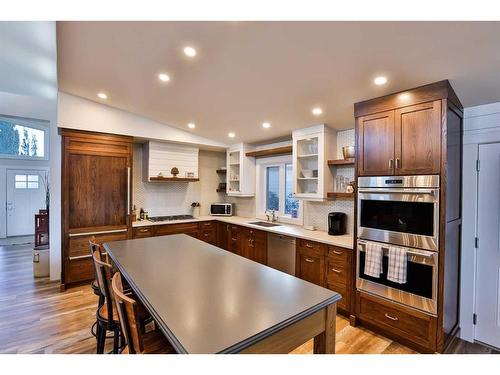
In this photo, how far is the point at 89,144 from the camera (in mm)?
3742

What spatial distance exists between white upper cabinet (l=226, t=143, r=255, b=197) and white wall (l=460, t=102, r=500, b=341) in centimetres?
325

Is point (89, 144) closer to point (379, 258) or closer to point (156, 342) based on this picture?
point (156, 342)

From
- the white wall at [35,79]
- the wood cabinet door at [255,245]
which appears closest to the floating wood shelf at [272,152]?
the wood cabinet door at [255,245]

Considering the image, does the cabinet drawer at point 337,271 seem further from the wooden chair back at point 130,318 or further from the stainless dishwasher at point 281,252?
the wooden chair back at point 130,318

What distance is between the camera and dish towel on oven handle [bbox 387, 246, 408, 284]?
2252 mm

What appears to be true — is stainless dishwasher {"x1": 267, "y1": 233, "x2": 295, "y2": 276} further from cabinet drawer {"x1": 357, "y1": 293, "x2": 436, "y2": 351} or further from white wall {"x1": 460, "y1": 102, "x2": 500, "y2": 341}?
white wall {"x1": 460, "y1": 102, "x2": 500, "y2": 341}

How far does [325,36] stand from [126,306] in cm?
207

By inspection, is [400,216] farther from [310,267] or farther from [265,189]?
[265,189]

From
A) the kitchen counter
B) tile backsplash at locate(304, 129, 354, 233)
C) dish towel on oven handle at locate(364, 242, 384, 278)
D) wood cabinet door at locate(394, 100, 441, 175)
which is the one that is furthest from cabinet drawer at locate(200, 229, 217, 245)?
wood cabinet door at locate(394, 100, 441, 175)

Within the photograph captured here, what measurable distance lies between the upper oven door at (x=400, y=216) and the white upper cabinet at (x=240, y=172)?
2622 mm

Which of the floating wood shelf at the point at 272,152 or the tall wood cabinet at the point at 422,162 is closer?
the tall wood cabinet at the point at 422,162

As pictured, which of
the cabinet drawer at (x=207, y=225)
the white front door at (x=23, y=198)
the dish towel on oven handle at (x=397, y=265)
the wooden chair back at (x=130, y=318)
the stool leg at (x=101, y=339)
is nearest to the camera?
the wooden chair back at (x=130, y=318)

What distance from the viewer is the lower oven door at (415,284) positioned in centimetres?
213
